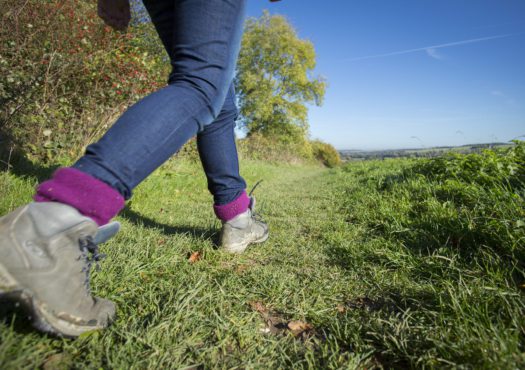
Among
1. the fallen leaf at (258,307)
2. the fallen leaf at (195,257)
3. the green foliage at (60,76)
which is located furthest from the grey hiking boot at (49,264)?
the green foliage at (60,76)

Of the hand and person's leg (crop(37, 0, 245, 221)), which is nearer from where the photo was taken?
person's leg (crop(37, 0, 245, 221))

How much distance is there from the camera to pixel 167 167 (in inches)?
217

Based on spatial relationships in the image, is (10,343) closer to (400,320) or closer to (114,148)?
(114,148)

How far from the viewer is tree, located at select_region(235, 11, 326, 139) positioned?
82.2 ft

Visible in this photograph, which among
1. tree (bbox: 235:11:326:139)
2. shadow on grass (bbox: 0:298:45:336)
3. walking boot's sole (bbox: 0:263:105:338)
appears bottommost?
shadow on grass (bbox: 0:298:45:336)

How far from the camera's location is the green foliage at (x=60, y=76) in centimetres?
322

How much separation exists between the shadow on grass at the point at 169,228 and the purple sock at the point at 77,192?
40.5 inches

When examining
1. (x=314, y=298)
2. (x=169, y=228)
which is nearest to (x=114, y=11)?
(x=169, y=228)

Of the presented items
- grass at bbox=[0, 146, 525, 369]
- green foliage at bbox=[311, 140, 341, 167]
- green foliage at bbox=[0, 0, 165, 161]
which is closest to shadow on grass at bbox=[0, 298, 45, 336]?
grass at bbox=[0, 146, 525, 369]

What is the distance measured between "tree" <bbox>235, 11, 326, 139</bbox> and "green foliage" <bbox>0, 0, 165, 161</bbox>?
20.7m

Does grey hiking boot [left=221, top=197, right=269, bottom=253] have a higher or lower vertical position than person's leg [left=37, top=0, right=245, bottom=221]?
lower

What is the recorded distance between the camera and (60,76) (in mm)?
3596

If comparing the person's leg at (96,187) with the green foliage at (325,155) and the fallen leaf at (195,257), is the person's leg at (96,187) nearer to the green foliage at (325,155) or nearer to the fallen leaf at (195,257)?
the fallen leaf at (195,257)

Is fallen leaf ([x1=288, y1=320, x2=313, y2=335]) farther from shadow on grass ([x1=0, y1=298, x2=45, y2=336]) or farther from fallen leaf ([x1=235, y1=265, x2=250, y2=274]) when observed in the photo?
shadow on grass ([x1=0, y1=298, x2=45, y2=336])
